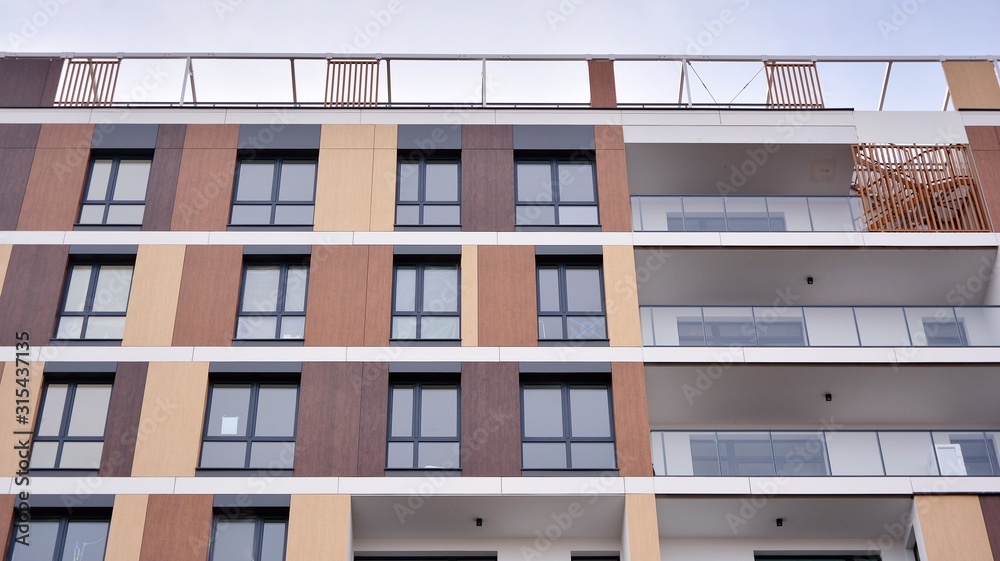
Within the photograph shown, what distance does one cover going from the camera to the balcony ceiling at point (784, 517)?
1964 centimetres

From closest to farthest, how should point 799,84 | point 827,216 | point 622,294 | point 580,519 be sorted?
point 580,519, point 622,294, point 827,216, point 799,84

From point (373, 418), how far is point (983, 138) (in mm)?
16089

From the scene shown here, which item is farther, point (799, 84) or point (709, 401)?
point (799, 84)

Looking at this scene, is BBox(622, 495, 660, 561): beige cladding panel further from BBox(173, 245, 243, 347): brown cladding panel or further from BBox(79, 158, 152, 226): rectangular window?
BBox(79, 158, 152, 226): rectangular window

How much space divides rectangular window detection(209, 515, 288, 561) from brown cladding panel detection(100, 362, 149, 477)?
7.10ft

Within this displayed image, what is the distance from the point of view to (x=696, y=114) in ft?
80.0

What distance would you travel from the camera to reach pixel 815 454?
1959 cm

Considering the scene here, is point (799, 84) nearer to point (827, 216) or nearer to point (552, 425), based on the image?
point (827, 216)

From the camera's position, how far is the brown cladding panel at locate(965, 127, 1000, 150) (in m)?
24.1

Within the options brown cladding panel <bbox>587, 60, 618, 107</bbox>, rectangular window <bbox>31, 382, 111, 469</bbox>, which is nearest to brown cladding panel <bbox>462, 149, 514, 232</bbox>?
brown cladding panel <bbox>587, 60, 618, 107</bbox>

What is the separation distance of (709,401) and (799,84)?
8.66 m

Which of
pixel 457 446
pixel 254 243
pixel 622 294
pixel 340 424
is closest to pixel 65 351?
pixel 254 243

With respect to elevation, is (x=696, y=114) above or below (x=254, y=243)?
above

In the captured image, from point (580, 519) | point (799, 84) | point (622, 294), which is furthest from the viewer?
point (799, 84)
